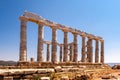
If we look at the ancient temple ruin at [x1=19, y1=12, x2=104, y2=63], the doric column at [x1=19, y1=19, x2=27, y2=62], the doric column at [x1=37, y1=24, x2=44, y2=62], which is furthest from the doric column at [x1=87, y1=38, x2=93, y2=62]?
the doric column at [x1=19, y1=19, x2=27, y2=62]

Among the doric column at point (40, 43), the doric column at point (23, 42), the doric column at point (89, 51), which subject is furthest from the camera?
the doric column at point (89, 51)

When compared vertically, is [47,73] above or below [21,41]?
below

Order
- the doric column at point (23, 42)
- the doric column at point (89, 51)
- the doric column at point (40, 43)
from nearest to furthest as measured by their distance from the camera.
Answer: the doric column at point (23, 42), the doric column at point (40, 43), the doric column at point (89, 51)

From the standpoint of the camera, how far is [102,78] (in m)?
13.7

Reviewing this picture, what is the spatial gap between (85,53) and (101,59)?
6.39 metres

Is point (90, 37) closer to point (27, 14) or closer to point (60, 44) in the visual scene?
point (60, 44)

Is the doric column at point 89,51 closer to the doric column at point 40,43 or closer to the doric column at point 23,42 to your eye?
the doric column at point 40,43

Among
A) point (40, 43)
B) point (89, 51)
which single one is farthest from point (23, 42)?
point (89, 51)

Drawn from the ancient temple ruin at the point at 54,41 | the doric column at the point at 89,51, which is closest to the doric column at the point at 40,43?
the ancient temple ruin at the point at 54,41

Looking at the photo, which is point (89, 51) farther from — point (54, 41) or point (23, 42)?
point (23, 42)

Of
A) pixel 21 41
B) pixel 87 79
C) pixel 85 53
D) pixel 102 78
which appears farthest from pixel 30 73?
pixel 85 53

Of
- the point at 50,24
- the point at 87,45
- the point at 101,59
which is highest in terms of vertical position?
the point at 50,24

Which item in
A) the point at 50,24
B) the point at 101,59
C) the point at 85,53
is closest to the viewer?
the point at 50,24

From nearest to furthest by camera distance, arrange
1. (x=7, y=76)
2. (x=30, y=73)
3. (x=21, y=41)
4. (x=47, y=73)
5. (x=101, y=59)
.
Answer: (x=7, y=76), (x=30, y=73), (x=47, y=73), (x=21, y=41), (x=101, y=59)
